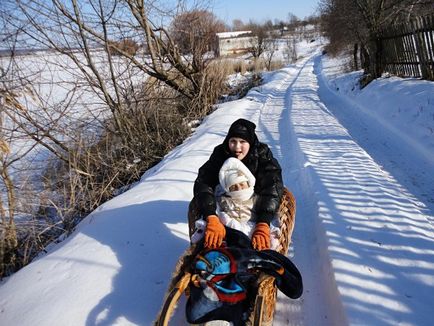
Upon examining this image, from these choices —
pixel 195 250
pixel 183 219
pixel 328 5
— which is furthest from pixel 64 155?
pixel 328 5

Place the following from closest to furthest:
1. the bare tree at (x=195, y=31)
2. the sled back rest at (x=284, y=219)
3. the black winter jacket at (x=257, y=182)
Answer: the sled back rest at (x=284, y=219) < the black winter jacket at (x=257, y=182) < the bare tree at (x=195, y=31)

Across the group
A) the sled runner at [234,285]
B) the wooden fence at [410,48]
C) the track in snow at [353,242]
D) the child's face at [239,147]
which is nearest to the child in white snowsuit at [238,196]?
the child's face at [239,147]

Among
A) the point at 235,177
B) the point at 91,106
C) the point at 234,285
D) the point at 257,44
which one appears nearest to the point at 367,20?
the point at 91,106

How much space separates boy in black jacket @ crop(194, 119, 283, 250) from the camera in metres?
2.99

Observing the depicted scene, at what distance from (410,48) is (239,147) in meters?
10.5

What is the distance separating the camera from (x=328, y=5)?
19.4m

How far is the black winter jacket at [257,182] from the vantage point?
10.0 ft

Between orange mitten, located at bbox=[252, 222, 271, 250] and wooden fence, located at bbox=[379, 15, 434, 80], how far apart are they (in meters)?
9.35

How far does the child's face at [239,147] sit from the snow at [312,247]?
3.51 feet

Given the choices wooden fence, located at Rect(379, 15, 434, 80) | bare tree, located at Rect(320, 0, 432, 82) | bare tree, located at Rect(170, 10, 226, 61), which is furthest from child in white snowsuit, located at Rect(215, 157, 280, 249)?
bare tree, located at Rect(320, 0, 432, 82)

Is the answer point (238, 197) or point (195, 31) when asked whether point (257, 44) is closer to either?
point (195, 31)

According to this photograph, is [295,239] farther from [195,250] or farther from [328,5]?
[328,5]

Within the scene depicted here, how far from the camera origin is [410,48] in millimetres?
11242

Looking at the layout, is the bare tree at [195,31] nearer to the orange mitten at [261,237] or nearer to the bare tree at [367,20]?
the bare tree at [367,20]
